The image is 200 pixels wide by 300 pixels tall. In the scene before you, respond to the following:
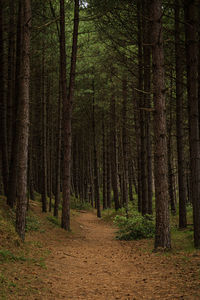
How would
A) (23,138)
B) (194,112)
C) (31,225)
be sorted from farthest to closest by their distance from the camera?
1. (31,225)
2. (194,112)
3. (23,138)

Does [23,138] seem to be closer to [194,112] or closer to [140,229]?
[194,112]

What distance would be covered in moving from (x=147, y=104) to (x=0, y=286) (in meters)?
12.3

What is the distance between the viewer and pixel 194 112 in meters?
9.05

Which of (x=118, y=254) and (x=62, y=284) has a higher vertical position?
(x=62, y=284)

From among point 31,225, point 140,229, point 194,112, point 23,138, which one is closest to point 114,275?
point 23,138

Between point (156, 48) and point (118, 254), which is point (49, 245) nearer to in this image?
point (118, 254)

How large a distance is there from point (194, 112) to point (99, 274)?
5622 mm

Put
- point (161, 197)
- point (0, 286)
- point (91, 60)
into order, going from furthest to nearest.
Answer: point (91, 60)
point (161, 197)
point (0, 286)

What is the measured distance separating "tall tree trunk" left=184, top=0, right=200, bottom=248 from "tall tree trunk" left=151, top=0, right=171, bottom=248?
92 centimetres

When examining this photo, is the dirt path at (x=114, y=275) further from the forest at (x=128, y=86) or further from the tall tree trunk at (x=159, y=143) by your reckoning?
the tall tree trunk at (x=159, y=143)

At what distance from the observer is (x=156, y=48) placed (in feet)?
29.6

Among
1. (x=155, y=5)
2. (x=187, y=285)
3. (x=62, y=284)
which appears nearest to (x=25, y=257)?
(x=62, y=284)

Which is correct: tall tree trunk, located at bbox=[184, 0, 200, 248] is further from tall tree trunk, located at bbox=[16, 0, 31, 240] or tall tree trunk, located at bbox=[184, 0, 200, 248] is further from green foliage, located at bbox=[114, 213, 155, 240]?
tall tree trunk, located at bbox=[16, 0, 31, 240]

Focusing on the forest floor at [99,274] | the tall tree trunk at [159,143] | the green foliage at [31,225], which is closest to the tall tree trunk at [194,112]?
the tall tree trunk at [159,143]
